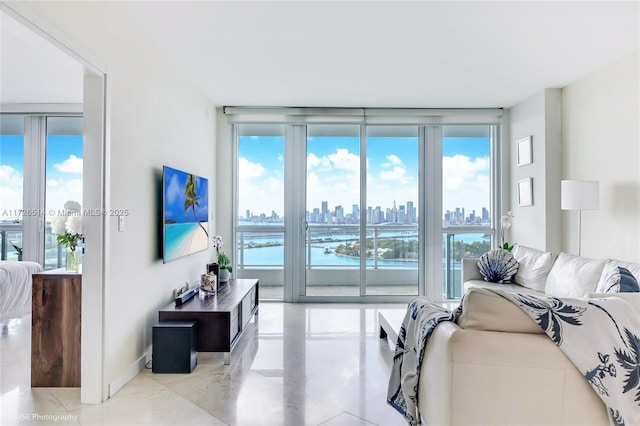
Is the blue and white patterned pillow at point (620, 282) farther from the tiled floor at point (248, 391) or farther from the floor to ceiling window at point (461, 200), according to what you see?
the floor to ceiling window at point (461, 200)

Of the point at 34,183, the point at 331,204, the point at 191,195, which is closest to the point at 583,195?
the point at 331,204

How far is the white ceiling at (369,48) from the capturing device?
8.56ft

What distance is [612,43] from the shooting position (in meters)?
3.10

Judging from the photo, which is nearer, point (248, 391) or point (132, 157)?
point (248, 391)

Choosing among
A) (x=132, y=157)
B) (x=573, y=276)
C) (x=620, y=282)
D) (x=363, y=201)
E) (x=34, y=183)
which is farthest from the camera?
(x=363, y=201)

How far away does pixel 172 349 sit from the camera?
2742mm

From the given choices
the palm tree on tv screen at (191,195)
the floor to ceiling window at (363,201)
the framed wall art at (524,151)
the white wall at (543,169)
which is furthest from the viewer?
the floor to ceiling window at (363,201)

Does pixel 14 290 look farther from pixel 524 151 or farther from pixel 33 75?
pixel 524 151

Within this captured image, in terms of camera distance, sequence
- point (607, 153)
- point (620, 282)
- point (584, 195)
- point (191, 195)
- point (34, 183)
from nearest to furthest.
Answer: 1. point (620, 282)
2. point (584, 195)
3. point (607, 153)
4. point (191, 195)
5. point (34, 183)

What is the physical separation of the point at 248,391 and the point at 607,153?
12.7 feet

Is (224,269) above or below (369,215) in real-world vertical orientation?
below

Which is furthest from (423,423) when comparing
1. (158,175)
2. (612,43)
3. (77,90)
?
(77,90)

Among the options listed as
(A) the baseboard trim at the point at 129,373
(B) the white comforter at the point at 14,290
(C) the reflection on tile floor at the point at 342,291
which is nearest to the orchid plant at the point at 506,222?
(C) the reflection on tile floor at the point at 342,291

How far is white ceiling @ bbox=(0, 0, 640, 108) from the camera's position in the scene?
2.61m
